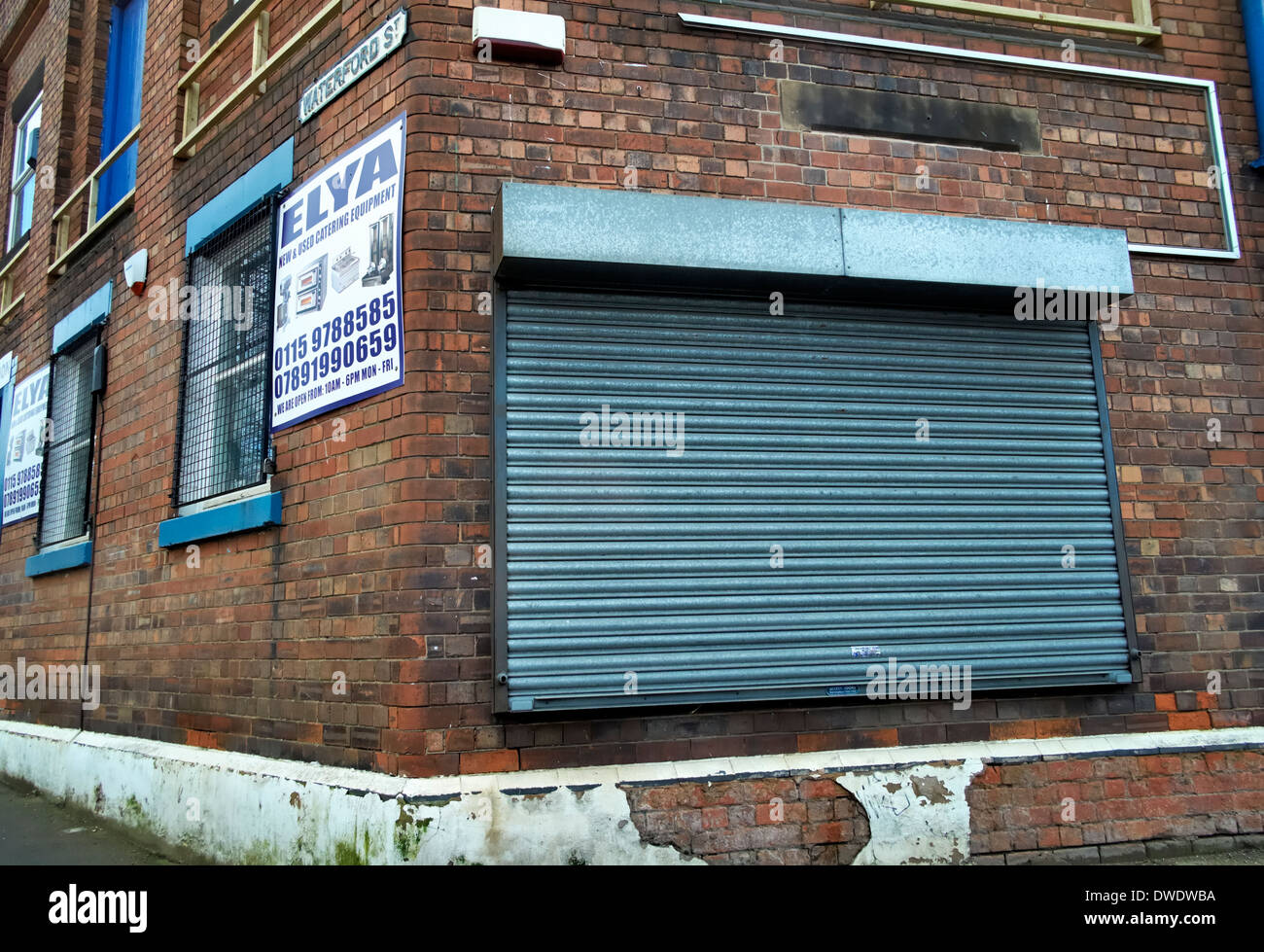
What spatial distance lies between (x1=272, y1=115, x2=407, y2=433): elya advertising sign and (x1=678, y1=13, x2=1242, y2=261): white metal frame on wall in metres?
2.00

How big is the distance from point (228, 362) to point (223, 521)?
43.9 inches

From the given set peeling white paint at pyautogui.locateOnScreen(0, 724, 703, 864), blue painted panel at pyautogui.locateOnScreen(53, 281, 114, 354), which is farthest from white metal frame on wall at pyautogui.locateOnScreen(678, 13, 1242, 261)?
blue painted panel at pyautogui.locateOnScreen(53, 281, 114, 354)

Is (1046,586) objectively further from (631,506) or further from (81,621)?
(81,621)

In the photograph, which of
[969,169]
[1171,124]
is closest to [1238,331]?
[1171,124]

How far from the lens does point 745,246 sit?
5320 millimetres

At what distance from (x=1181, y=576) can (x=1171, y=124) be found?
2940 millimetres

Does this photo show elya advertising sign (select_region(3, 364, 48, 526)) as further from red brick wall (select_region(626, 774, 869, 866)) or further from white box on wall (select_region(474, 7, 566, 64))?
red brick wall (select_region(626, 774, 869, 866))

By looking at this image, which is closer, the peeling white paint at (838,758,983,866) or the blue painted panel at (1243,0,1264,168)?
the peeling white paint at (838,758,983,866)

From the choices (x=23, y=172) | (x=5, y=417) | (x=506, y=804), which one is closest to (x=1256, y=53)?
(x=506, y=804)

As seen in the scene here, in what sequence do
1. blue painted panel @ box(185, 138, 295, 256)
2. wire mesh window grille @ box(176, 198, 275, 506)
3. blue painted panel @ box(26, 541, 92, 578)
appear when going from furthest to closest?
blue painted panel @ box(26, 541, 92, 578), wire mesh window grille @ box(176, 198, 275, 506), blue painted panel @ box(185, 138, 295, 256)

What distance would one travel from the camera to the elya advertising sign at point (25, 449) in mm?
9820
